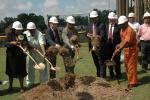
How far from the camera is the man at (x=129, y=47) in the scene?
43.3 ft

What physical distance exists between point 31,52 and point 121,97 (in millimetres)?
3051

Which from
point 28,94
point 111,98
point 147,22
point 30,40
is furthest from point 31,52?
point 147,22

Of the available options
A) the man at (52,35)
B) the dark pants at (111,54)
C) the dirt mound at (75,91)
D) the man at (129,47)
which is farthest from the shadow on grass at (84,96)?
the dark pants at (111,54)

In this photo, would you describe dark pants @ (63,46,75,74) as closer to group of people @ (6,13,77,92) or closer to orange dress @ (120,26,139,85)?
group of people @ (6,13,77,92)

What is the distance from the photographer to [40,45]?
13625 mm

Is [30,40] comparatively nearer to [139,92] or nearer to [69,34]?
[69,34]

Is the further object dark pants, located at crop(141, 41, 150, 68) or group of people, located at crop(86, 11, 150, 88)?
dark pants, located at crop(141, 41, 150, 68)

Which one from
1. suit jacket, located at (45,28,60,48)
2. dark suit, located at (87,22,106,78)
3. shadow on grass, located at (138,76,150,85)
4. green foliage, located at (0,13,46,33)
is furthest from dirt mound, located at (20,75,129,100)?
green foliage, located at (0,13,46,33)

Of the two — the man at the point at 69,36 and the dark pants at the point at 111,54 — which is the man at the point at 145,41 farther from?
the man at the point at 69,36

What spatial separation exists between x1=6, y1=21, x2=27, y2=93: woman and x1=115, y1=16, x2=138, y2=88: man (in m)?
2.62

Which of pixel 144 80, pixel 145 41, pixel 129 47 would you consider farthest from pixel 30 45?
pixel 145 41

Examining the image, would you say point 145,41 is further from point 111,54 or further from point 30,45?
point 30,45

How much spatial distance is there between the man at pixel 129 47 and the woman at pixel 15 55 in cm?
262

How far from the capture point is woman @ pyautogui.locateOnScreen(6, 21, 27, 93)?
13094 mm
